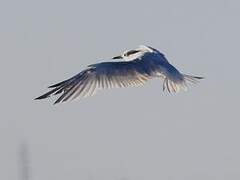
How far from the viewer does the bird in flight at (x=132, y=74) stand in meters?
14.9

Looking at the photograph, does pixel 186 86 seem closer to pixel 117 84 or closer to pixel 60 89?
pixel 117 84

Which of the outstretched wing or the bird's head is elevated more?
the bird's head

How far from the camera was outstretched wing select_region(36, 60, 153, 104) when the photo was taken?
14.4m

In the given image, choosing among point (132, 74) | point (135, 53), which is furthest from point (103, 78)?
point (135, 53)

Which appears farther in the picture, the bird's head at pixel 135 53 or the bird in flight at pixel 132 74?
the bird's head at pixel 135 53

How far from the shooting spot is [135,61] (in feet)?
50.6

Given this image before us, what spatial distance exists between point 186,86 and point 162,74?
0.70m

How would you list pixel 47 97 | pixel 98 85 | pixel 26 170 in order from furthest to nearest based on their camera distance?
pixel 26 170 → pixel 98 85 → pixel 47 97

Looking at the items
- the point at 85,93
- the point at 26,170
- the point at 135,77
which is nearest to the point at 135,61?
the point at 135,77

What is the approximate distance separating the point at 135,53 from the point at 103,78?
91 centimetres

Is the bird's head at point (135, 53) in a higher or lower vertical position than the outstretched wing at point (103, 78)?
higher

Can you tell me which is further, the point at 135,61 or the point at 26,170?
the point at 26,170

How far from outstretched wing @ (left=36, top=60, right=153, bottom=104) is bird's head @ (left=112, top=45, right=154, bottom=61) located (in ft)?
0.50

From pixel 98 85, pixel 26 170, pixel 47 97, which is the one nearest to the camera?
pixel 47 97
